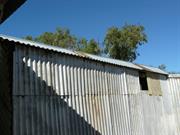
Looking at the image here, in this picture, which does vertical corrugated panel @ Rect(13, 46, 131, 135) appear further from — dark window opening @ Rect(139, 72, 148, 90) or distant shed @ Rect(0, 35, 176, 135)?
dark window opening @ Rect(139, 72, 148, 90)

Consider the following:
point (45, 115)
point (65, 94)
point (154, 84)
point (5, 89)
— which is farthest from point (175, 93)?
point (5, 89)

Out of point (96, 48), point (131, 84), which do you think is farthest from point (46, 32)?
point (131, 84)

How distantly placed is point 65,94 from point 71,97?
12.1 inches

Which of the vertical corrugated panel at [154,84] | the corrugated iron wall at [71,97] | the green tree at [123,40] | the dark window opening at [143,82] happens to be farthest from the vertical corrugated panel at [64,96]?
the green tree at [123,40]

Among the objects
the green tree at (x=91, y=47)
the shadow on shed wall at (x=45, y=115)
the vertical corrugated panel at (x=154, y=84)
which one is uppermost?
the green tree at (x=91, y=47)

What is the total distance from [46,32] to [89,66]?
28.0 m

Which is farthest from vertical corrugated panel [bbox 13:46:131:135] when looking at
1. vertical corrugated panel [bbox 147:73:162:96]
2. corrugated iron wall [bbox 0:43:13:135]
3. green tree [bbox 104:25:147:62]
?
green tree [bbox 104:25:147:62]

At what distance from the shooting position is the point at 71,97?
8.57 metres

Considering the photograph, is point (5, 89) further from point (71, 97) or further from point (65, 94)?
point (71, 97)

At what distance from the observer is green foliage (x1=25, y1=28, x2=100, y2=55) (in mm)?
36019

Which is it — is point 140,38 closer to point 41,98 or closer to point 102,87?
point 102,87

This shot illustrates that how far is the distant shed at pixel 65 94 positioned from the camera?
22.2 ft

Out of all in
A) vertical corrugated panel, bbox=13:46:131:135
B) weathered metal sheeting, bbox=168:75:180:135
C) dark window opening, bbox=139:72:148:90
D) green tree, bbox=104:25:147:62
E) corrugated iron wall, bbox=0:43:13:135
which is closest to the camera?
corrugated iron wall, bbox=0:43:13:135

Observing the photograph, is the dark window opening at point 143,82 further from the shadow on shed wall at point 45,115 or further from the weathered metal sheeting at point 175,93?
the shadow on shed wall at point 45,115
